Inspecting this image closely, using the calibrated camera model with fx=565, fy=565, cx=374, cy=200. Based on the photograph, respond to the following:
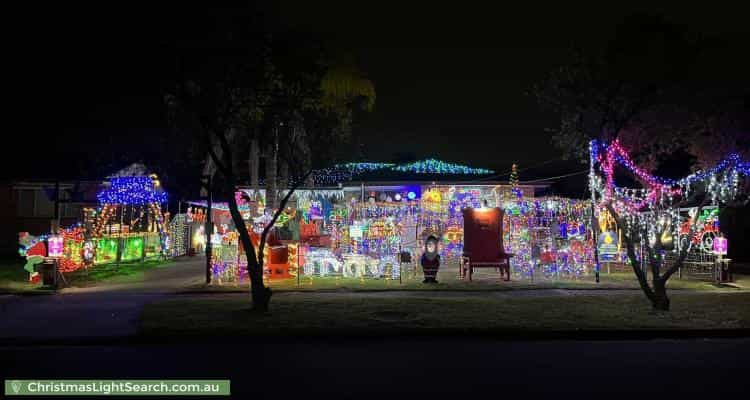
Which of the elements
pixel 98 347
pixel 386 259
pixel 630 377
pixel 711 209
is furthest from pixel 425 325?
pixel 711 209

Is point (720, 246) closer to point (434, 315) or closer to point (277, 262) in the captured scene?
point (434, 315)

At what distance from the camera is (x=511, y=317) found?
433 inches

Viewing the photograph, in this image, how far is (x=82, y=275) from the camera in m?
19.3

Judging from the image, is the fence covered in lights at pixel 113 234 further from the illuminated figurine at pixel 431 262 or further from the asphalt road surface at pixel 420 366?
the illuminated figurine at pixel 431 262

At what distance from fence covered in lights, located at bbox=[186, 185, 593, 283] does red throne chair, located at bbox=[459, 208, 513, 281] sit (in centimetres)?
110

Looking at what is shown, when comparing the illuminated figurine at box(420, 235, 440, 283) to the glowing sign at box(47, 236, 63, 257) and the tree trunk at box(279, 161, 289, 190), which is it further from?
the glowing sign at box(47, 236, 63, 257)

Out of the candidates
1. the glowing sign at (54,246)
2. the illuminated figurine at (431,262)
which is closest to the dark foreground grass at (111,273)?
the glowing sign at (54,246)

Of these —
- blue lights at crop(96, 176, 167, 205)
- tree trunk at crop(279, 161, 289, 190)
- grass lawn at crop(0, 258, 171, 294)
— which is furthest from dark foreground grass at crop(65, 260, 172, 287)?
tree trunk at crop(279, 161, 289, 190)

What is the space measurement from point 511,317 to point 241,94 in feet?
23.4

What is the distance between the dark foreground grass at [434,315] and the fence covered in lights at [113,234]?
268 inches

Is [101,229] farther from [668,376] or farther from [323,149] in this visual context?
[668,376]

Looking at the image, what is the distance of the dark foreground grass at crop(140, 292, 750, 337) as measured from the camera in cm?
988

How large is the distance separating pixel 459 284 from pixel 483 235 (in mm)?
2601

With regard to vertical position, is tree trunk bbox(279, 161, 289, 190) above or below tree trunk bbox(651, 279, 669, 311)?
above
